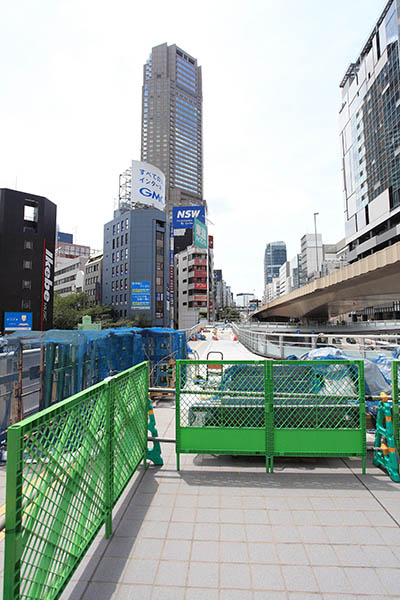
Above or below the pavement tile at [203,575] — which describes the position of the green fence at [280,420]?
above

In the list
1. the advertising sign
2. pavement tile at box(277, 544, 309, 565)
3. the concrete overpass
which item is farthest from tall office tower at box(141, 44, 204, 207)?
pavement tile at box(277, 544, 309, 565)

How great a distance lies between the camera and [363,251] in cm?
6719

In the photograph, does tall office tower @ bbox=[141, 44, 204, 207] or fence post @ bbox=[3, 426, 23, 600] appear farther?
tall office tower @ bbox=[141, 44, 204, 207]

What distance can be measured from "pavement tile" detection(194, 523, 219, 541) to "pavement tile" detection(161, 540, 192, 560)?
5.5 inches

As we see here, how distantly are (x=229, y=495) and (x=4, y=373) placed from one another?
4.09 meters

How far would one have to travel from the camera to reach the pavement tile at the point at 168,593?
2.34 meters

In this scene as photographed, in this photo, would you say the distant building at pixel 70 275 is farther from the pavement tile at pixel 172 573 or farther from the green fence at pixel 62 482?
the pavement tile at pixel 172 573

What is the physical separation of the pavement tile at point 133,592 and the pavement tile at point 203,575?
0.34m

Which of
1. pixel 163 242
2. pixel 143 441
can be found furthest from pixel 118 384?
pixel 163 242

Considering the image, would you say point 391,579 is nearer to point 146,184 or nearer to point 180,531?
point 180,531

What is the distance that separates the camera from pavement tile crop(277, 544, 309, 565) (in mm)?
2692

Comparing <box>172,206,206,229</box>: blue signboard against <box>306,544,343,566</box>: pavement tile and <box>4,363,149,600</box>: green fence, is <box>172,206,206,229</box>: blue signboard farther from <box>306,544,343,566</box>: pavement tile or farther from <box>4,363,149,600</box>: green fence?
<box>306,544,343,566</box>: pavement tile

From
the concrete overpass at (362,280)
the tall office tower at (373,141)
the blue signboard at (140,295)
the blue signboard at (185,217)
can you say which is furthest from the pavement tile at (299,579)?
the blue signboard at (185,217)

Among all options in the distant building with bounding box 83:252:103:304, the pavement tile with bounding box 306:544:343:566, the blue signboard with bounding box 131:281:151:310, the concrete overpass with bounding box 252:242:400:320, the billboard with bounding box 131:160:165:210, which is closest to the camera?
the pavement tile with bounding box 306:544:343:566
